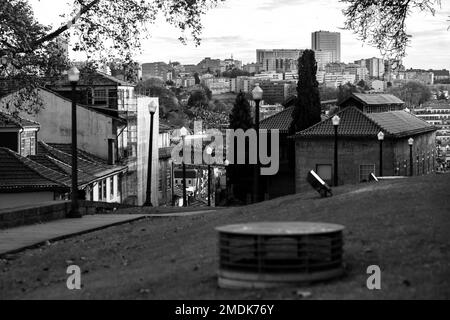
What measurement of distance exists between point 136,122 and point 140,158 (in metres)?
2.99

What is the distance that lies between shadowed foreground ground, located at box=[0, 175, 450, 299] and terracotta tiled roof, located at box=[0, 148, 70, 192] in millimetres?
18422

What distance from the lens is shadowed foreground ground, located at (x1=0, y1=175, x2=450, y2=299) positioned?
9969 mm

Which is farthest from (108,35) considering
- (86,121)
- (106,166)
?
(86,121)

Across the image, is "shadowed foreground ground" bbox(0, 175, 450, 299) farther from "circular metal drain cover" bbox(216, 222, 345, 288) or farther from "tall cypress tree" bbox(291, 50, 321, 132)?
"tall cypress tree" bbox(291, 50, 321, 132)

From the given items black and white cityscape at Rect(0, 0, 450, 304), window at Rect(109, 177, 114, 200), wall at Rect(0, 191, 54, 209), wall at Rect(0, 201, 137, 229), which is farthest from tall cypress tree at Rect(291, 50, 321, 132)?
wall at Rect(0, 201, 137, 229)

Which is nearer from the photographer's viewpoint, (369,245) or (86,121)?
(369,245)

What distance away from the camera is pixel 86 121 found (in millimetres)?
54031

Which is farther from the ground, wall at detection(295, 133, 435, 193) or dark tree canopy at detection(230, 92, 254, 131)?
dark tree canopy at detection(230, 92, 254, 131)

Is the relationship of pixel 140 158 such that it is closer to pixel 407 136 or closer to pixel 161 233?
pixel 407 136

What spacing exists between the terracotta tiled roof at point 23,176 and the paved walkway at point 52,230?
44.2 feet

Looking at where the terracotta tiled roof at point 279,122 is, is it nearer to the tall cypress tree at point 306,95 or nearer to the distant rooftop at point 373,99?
the tall cypress tree at point 306,95

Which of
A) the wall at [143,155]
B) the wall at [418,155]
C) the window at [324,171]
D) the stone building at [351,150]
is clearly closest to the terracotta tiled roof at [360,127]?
the stone building at [351,150]

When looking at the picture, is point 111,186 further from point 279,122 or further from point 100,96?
point 279,122

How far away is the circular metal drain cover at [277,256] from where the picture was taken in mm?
9930
